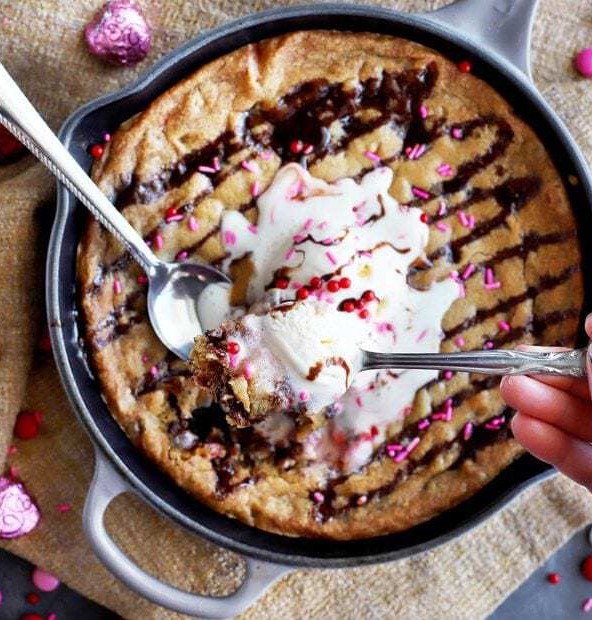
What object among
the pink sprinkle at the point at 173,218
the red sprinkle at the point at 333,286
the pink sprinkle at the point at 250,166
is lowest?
the red sprinkle at the point at 333,286

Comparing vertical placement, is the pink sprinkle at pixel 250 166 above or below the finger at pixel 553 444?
above

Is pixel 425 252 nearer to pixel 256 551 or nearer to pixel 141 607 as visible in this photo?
pixel 256 551

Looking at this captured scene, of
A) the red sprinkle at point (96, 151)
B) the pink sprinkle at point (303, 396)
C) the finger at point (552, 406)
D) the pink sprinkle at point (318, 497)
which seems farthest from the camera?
the pink sprinkle at point (318, 497)

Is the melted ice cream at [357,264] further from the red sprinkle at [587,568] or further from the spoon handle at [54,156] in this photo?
the red sprinkle at [587,568]

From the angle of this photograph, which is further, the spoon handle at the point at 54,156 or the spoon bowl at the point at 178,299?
the spoon bowl at the point at 178,299

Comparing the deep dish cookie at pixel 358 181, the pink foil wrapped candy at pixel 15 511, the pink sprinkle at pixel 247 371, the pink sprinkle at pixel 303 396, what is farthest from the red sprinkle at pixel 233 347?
the pink foil wrapped candy at pixel 15 511

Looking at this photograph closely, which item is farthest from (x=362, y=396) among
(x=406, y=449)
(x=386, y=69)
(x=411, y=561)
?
(x=386, y=69)
